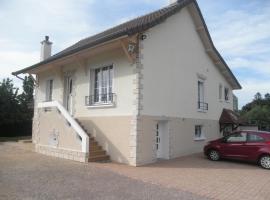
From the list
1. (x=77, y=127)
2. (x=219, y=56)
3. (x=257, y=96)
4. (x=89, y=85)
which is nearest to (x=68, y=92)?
(x=89, y=85)

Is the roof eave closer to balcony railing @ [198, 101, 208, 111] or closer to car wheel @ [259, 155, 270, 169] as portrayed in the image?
balcony railing @ [198, 101, 208, 111]

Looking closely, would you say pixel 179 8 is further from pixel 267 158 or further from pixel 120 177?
pixel 120 177

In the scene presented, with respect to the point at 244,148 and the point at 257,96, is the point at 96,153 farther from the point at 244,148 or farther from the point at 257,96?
the point at 257,96

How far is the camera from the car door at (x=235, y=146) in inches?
471

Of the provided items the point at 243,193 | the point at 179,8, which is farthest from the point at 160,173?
the point at 179,8

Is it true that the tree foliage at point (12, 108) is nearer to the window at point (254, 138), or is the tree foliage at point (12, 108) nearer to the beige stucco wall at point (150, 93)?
the beige stucco wall at point (150, 93)

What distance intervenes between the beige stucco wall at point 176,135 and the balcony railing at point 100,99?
5.75 ft

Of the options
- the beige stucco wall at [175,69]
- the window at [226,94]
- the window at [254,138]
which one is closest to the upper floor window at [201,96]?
the beige stucco wall at [175,69]

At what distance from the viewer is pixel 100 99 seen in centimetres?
1297

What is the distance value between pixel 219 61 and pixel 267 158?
863cm

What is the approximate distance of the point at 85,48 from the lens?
38.2ft

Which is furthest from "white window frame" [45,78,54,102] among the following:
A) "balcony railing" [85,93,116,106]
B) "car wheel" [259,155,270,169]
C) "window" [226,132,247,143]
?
"car wheel" [259,155,270,169]

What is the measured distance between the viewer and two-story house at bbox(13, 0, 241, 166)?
36.5 ft

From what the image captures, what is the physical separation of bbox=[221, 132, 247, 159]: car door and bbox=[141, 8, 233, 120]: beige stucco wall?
2.59 meters
